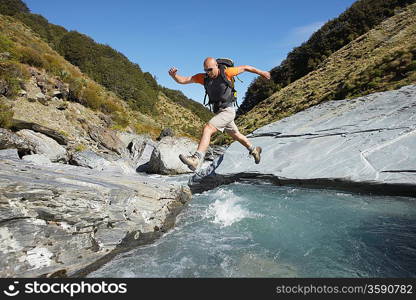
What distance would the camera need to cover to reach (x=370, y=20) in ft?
101

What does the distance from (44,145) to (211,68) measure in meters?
8.14

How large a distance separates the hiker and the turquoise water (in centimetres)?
140

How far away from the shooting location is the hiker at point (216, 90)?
5.10m

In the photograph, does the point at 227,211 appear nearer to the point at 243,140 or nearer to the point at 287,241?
the point at 243,140

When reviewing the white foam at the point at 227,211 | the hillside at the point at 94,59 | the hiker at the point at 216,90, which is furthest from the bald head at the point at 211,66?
the hillside at the point at 94,59

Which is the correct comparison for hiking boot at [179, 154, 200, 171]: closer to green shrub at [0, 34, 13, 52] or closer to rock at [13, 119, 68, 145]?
rock at [13, 119, 68, 145]

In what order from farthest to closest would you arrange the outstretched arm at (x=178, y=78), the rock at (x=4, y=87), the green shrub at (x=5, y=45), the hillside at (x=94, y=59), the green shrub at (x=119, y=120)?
the hillside at (x=94, y=59) → the green shrub at (x=119, y=120) → the green shrub at (x=5, y=45) → the rock at (x=4, y=87) → the outstretched arm at (x=178, y=78)

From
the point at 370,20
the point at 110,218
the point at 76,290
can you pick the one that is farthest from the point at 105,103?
the point at 370,20

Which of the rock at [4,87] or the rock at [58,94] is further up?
the rock at [58,94]

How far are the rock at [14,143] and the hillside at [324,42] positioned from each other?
2784 cm

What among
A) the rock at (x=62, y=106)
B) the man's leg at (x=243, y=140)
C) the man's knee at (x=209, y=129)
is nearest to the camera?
the man's knee at (x=209, y=129)

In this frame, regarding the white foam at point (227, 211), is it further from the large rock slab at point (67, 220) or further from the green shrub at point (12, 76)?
the green shrub at point (12, 76)

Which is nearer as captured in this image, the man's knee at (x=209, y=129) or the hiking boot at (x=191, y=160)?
the hiking boot at (x=191, y=160)

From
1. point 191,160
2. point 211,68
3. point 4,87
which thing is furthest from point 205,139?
point 4,87
